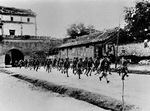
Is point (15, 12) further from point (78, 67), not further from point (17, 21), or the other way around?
point (78, 67)

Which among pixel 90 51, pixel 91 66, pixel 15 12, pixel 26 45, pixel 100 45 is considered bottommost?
pixel 91 66

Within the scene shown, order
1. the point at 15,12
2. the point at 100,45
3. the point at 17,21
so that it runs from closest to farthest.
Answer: the point at 100,45 < the point at 15,12 < the point at 17,21

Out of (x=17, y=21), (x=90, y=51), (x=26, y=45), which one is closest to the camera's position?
(x=90, y=51)

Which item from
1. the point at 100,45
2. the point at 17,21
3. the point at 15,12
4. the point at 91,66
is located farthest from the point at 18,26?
the point at 91,66

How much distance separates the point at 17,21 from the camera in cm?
4622

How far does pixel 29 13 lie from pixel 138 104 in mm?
42772

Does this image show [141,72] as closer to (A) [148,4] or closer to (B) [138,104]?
(B) [138,104]

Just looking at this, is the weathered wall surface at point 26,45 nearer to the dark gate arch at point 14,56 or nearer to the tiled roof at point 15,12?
the dark gate arch at point 14,56

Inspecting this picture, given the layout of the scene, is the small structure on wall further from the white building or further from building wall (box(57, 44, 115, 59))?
the white building

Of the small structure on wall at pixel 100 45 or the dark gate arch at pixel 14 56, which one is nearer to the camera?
the small structure on wall at pixel 100 45

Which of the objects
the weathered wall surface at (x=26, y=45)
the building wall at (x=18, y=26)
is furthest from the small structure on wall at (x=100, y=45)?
the building wall at (x=18, y=26)

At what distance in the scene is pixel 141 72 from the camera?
1923cm

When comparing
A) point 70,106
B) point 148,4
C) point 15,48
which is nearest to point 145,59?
point 148,4

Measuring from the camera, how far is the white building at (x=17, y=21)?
44.9 meters
